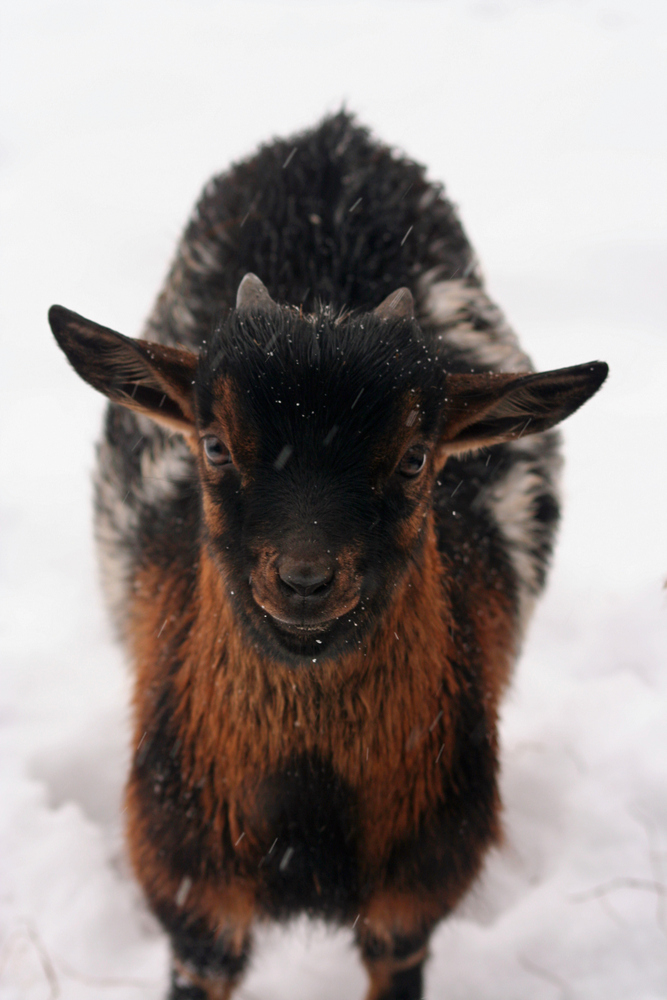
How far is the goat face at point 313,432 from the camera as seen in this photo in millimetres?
1915

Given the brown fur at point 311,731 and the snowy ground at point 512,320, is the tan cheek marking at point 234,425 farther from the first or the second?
the snowy ground at point 512,320

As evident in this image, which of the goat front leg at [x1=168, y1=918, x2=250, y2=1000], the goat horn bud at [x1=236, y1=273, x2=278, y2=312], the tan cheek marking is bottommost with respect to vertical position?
the goat front leg at [x1=168, y1=918, x2=250, y2=1000]

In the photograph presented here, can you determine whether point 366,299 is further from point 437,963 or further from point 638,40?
point 638,40

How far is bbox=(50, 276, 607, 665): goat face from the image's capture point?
1.92 metres

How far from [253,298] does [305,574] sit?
31.0 inches

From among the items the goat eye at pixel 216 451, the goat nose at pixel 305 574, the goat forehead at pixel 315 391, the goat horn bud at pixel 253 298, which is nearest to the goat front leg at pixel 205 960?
the goat nose at pixel 305 574

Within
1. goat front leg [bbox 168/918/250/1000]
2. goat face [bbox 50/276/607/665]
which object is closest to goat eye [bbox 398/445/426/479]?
goat face [bbox 50/276/607/665]

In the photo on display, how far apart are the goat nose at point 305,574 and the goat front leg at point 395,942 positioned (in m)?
1.11

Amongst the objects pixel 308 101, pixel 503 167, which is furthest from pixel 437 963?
pixel 308 101

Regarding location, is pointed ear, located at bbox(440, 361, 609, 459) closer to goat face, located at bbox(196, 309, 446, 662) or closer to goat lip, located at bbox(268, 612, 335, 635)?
goat face, located at bbox(196, 309, 446, 662)

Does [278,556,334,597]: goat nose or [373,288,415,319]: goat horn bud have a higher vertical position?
[373,288,415,319]: goat horn bud

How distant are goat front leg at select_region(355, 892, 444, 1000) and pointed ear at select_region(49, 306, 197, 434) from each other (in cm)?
146

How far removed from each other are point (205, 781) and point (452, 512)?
1.11m

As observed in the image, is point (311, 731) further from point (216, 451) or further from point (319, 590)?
point (216, 451)
